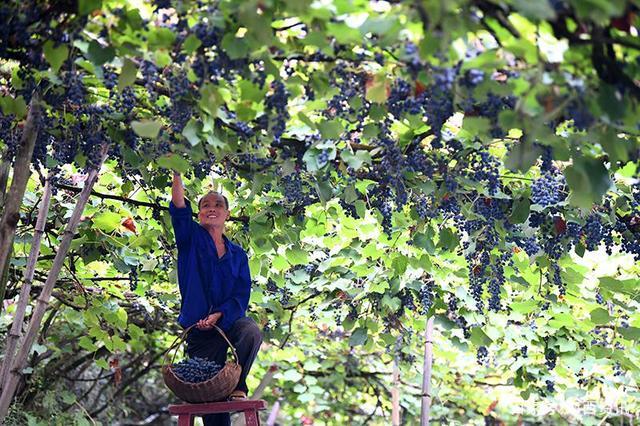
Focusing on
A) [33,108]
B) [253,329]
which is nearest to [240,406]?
[253,329]

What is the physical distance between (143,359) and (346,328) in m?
3.60

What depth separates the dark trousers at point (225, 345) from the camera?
423 centimetres

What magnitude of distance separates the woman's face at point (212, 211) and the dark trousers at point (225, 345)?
0.48 meters

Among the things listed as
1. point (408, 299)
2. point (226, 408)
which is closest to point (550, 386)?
point (408, 299)

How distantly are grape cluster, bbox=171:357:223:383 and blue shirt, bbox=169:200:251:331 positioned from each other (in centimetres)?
26

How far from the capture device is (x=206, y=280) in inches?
169

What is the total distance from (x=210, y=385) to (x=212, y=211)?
86 cm

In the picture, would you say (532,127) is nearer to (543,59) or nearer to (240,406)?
(543,59)

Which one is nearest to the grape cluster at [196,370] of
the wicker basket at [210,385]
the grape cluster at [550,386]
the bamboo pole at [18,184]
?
the wicker basket at [210,385]

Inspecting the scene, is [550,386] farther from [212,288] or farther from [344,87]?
[344,87]

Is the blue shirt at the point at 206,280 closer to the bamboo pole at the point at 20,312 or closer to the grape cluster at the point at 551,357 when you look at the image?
the bamboo pole at the point at 20,312

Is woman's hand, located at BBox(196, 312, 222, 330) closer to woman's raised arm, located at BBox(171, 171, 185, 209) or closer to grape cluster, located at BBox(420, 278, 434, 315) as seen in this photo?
woman's raised arm, located at BBox(171, 171, 185, 209)

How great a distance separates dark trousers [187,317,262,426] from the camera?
423 centimetres

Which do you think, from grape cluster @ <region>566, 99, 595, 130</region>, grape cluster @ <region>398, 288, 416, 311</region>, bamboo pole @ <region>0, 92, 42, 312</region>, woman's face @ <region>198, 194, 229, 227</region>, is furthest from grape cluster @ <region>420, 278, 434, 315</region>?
grape cluster @ <region>566, 99, 595, 130</region>
